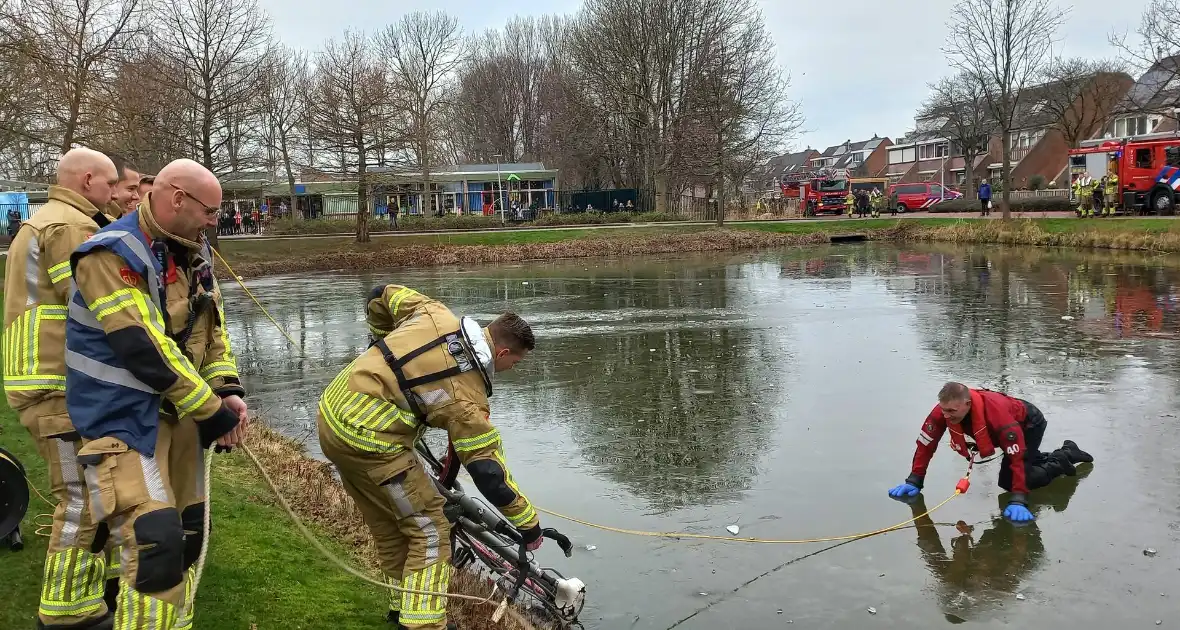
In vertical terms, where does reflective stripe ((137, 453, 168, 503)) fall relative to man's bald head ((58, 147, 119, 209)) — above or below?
below

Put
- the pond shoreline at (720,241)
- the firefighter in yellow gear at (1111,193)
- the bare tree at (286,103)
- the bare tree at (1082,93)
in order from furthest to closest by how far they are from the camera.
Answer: the bare tree at (1082,93) < the bare tree at (286,103) < the firefighter in yellow gear at (1111,193) < the pond shoreline at (720,241)

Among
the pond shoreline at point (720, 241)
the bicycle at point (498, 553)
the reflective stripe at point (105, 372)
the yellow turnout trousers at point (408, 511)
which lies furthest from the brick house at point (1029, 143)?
the reflective stripe at point (105, 372)

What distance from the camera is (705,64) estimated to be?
50.3 metres

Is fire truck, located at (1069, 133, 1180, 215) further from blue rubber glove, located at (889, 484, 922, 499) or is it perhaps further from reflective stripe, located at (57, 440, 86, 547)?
reflective stripe, located at (57, 440, 86, 547)

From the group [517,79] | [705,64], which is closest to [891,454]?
[705,64]

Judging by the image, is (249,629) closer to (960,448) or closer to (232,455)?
(232,455)

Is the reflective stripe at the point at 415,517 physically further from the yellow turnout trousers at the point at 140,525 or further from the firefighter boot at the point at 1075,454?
the firefighter boot at the point at 1075,454

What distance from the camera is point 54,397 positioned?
4.09 metres

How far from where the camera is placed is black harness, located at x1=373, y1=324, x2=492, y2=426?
412 cm

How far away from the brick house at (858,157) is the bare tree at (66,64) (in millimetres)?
96243

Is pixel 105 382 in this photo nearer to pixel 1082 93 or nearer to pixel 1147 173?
pixel 1147 173

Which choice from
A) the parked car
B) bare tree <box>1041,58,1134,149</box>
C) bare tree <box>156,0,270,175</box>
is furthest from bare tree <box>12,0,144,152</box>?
bare tree <box>1041,58,1134,149</box>

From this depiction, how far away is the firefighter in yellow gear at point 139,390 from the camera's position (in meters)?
3.51

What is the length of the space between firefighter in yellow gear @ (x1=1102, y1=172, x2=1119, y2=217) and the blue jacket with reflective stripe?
39.0m
